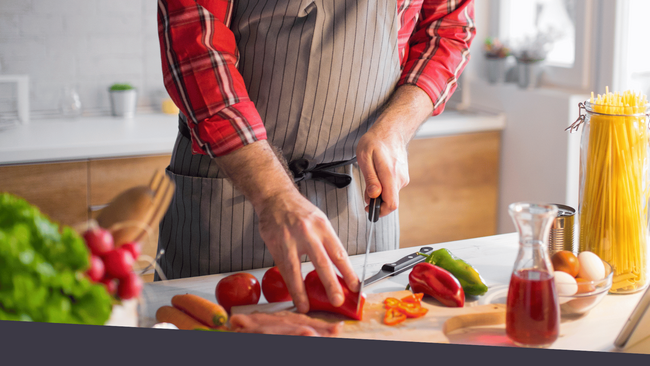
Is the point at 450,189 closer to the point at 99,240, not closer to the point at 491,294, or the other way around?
the point at 491,294

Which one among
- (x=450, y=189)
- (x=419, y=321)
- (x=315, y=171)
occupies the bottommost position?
(x=450, y=189)

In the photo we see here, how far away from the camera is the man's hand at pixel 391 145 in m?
0.67

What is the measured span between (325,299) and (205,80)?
29cm

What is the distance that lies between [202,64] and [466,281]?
0.38m

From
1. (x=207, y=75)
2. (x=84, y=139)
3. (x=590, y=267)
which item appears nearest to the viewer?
(x=590, y=267)

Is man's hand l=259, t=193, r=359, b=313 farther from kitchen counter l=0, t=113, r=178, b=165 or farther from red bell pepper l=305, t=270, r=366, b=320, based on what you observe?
kitchen counter l=0, t=113, r=178, b=165

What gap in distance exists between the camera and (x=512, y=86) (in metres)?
1.85

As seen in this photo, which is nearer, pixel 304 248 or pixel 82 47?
pixel 304 248

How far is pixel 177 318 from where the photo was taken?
0.57 meters

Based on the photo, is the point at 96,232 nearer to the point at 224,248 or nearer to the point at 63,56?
the point at 224,248

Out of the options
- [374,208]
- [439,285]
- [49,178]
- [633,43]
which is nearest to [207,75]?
[374,208]

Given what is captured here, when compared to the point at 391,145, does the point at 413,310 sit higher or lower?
lower

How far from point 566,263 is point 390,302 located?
6.9 inches

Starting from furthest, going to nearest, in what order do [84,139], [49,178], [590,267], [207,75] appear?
1. [84,139]
2. [49,178]
3. [207,75]
4. [590,267]
